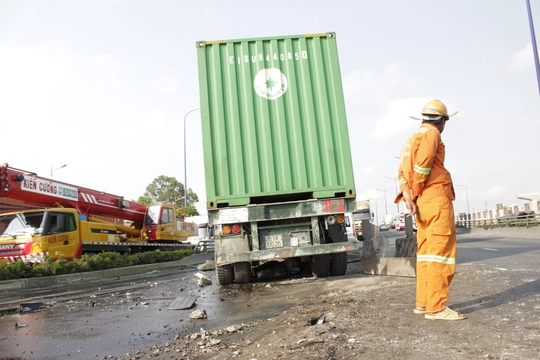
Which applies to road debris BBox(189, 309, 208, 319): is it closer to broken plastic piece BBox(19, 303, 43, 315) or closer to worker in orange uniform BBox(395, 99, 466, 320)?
worker in orange uniform BBox(395, 99, 466, 320)

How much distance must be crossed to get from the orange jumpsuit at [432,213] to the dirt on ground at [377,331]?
27 cm

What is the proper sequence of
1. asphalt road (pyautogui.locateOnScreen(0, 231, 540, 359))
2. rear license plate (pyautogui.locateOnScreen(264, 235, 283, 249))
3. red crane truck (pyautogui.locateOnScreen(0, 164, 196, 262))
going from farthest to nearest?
1. red crane truck (pyautogui.locateOnScreen(0, 164, 196, 262))
2. rear license plate (pyautogui.locateOnScreen(264, 235, 283, 249))
3. asphalt road (pyautogui.locateOnScreen(0, 231, 540, 359))

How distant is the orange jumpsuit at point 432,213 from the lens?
3.63m

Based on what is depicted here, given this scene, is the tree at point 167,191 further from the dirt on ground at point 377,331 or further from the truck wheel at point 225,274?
the dirt on ground at point 377,331

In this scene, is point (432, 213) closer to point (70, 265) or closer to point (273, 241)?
point (273, 241)

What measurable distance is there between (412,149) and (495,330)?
4.95ft

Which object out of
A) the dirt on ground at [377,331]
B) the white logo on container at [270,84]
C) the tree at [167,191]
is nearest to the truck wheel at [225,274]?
the dirt on ground at [377,331]

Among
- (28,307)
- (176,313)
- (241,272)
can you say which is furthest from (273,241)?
(28,307)

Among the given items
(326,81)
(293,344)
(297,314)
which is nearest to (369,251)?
(326,81)

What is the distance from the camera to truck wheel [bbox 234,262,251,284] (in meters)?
7.94

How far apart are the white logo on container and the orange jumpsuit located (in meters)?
4.35

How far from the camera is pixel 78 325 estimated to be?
17.3 feet

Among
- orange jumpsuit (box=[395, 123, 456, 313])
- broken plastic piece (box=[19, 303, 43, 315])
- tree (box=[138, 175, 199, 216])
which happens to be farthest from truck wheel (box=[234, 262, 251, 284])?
tree (box=[138, 175, 199, 216])

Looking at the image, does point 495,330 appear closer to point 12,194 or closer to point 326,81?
point 326,81
